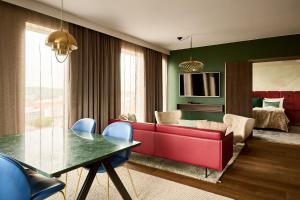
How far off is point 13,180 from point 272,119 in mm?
6969

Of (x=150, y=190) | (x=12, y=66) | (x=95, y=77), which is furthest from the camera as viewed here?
(x=95, y=77)

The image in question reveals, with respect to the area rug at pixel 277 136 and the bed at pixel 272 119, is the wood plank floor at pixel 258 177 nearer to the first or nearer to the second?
the area rug at pixel 277 136

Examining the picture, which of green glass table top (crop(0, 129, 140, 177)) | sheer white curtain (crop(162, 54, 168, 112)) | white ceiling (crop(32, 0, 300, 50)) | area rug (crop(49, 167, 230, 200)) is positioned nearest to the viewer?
green glass table top (crop(0, 129, 140, 177))

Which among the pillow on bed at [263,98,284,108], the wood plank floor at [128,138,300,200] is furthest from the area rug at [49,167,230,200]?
the pillow on bed at [263,98,284,108]

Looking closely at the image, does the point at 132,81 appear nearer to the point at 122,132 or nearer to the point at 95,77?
the point at 95,77

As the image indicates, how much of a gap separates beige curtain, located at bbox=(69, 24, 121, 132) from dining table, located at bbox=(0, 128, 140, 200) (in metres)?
1.68

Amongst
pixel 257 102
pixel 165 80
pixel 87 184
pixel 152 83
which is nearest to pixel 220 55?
pixel 165 80

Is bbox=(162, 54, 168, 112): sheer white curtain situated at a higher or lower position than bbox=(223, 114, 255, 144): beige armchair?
higher

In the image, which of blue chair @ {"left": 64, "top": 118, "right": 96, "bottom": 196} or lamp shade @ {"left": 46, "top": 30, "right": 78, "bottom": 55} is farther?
blue chair @ {"left": 64, "top": 118, "right": 96, "bottom": 196}

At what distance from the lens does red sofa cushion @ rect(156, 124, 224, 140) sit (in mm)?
2849

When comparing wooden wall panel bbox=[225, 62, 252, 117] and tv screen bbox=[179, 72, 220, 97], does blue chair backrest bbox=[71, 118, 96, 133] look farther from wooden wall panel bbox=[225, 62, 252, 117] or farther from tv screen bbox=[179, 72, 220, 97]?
tv screen bbox=[179, 72, 220, 97]

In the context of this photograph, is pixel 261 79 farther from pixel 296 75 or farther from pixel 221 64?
pixel 221 64

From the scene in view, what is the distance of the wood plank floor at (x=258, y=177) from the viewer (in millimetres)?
2585

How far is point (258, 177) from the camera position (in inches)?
120
